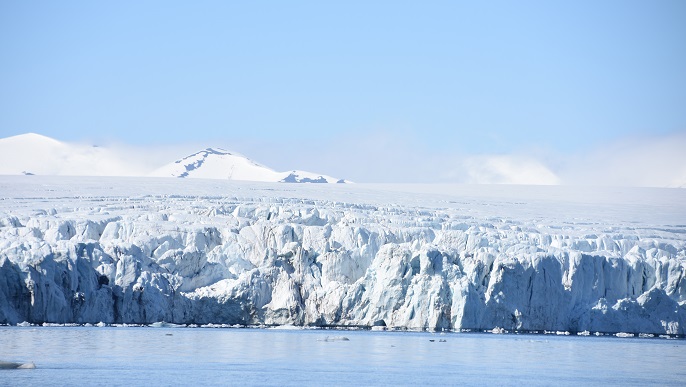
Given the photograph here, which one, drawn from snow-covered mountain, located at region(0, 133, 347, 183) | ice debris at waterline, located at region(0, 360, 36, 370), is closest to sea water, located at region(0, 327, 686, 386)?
ice debris at waterline, located at region(0, 360, 36, 370)

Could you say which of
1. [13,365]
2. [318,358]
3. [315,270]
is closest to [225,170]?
[315,270]

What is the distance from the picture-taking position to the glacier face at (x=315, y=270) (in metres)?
35.1

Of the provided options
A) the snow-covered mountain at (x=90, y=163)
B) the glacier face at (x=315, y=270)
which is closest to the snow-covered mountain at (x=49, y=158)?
the snow-covered mountain at (x=90, y=163)

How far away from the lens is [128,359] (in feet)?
80.3

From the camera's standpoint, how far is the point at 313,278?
38.1 metres

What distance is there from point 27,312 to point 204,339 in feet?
20.1

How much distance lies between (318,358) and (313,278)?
11.6m

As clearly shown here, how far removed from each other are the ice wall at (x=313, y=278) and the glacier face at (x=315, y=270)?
5cm

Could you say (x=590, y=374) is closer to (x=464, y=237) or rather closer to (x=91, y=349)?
(x=91, y=349)

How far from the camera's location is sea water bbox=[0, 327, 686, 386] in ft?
71.7

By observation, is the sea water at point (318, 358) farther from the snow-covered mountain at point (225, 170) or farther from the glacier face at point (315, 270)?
the snow-covered mountain at point (225, 170)

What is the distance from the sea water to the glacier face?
1.06m

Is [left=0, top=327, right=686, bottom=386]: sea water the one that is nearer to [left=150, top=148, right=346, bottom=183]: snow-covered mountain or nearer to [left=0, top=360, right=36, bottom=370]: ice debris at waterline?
[left=0, top=360, right=36, bottom=370]: ice debris at waterline

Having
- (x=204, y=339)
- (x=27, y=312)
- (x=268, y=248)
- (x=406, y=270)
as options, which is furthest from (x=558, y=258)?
(x=27, y=312)
